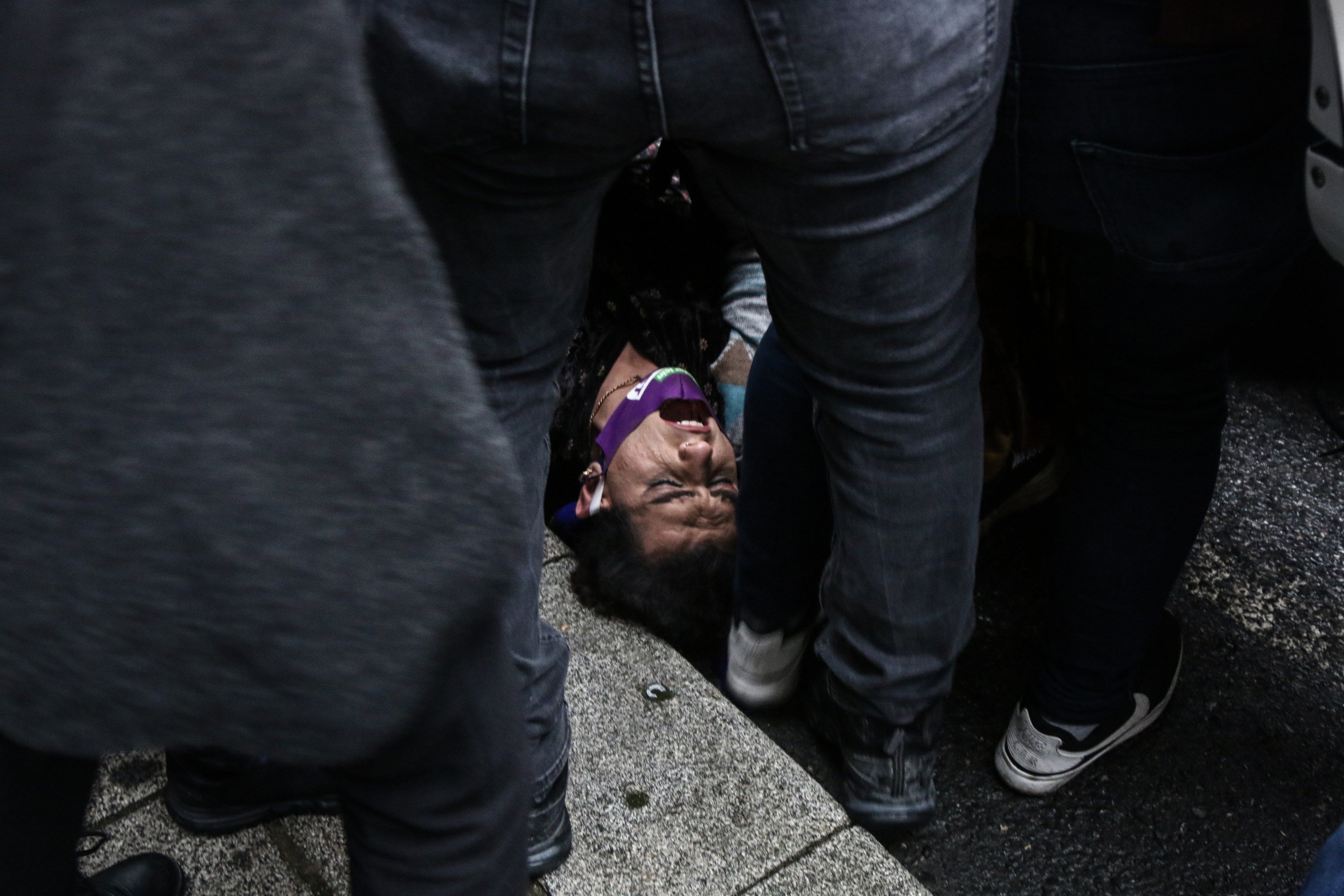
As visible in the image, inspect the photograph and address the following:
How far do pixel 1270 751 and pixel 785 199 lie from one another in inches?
67.1

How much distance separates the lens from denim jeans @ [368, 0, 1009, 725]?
128cm

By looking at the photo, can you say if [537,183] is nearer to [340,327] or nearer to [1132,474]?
[340,327]

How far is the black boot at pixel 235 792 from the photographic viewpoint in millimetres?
1830

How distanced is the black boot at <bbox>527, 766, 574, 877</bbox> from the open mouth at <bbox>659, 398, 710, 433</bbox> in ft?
3.80

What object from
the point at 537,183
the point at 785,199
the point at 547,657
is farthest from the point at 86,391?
the point at 547,657

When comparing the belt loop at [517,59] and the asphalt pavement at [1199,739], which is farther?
the asphalt pavement at [1199,739]

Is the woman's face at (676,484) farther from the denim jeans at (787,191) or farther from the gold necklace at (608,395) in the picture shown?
the denim jeans at (787,191)

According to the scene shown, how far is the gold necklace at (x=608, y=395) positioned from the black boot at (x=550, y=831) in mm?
1291

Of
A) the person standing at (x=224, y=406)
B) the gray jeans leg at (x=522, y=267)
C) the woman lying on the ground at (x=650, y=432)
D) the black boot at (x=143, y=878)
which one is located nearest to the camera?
the person standing at (x=224, y=406)

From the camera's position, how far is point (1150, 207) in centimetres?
162

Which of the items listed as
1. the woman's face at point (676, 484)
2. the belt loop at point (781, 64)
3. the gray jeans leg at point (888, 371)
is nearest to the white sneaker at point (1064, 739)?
the gray jeans leg at point (888, 371)

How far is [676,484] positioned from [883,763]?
935 millimetres

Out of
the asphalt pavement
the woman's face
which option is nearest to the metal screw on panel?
the asphalt pavement

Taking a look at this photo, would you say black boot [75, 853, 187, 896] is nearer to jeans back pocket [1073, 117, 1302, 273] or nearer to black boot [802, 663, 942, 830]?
black boot [802, 663, 942, 830]
